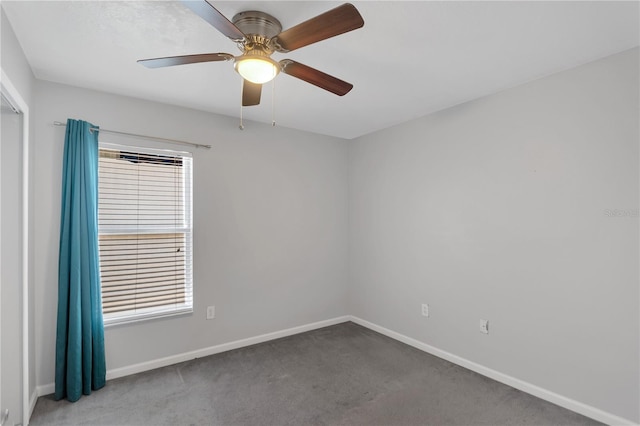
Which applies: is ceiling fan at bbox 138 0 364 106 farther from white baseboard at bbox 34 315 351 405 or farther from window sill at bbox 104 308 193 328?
white baseboard at bbox 34 315 351 405

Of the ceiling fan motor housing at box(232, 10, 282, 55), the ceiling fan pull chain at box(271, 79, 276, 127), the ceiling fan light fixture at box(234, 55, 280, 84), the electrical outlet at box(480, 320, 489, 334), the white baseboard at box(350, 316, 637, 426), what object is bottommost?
the white baseboard at box(350, 316, 637, 426)

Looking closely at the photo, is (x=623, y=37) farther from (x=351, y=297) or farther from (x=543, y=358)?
(x=351, y=297)

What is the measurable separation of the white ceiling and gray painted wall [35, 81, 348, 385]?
0.27 m

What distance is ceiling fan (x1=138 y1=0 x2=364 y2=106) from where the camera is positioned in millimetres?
1357

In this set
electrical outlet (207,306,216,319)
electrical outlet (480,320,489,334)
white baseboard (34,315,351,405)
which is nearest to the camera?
white baseboard (34,315,351,405)

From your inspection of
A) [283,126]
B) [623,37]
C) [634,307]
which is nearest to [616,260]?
[634,307]

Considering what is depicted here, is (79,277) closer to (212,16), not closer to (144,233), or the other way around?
(144,233)

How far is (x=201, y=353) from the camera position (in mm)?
3139

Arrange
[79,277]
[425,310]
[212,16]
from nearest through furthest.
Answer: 1. [212,16]
2. [79,277]
3. [425,310]

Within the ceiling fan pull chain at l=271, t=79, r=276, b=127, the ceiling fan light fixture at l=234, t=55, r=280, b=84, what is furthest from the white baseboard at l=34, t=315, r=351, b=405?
the ceiling fan light fixture at l=234, t=55, r=280, b=84

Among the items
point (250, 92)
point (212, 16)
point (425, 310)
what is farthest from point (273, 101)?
point (425, 310)

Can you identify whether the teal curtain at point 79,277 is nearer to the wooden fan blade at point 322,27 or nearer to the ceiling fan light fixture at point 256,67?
the ceiling fan light fixture at point 256,67

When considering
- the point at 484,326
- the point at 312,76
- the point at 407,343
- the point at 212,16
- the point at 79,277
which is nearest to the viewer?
the point at 212,16

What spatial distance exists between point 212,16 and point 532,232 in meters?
2.60
